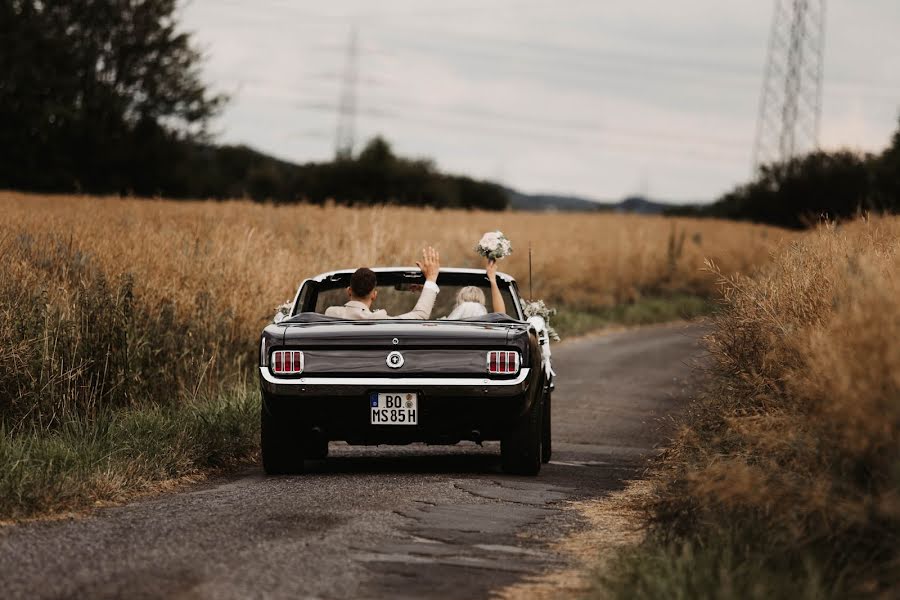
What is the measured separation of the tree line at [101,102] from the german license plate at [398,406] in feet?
143

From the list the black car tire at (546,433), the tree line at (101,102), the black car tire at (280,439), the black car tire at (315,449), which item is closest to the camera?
the black car tire at (280,439)

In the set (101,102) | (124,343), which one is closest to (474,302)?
(124,343)

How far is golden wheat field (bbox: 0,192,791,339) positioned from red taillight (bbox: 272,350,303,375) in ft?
12.3

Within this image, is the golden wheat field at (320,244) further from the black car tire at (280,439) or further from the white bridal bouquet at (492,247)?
the black car tire at (280,439)

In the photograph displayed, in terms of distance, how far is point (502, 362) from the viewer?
31.2 ft

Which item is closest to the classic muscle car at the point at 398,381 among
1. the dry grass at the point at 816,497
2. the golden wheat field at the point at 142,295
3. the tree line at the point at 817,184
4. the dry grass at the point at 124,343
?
the dry grass at the point at 124,343

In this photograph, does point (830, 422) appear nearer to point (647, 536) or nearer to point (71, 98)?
point (647, 536)

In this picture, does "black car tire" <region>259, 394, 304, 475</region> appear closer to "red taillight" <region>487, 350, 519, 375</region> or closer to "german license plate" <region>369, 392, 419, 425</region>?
"german license plate" <region>369, 392, 419, 425</region>

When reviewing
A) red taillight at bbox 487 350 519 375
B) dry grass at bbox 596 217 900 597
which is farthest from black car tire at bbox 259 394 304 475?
dry grass at bbox 596 217 900 597

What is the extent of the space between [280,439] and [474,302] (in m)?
1.88

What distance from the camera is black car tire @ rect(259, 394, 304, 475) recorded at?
9680 millimetres

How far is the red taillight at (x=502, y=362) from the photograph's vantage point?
31.2 ft

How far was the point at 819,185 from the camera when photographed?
6588cm

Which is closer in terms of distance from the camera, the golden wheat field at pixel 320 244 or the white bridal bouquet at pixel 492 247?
the white bridal bouquet at pixel 492 247
